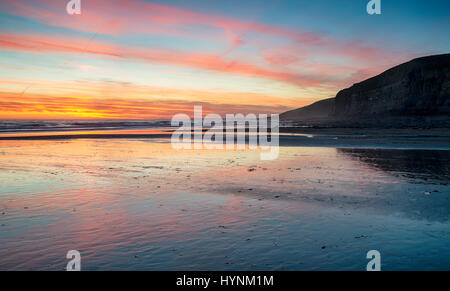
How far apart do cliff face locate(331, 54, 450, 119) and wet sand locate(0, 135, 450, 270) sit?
97.1m

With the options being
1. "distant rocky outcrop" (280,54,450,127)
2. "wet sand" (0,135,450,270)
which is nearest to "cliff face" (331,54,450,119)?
"distant rocky outcrop" (280,54,450,127)

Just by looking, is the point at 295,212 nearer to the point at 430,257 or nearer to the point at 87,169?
the point at 430,257

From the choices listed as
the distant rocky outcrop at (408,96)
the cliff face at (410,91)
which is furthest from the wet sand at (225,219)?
the cliff face at (410,91)

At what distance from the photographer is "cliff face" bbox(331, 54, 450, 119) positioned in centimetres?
9519

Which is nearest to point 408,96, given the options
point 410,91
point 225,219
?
point 410,91

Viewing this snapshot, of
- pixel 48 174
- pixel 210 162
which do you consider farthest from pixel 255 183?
pixel 48 174

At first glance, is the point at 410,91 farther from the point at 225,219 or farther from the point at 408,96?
the point at 225,219

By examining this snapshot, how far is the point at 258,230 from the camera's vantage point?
7121 mm

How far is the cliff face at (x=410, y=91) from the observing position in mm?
95188

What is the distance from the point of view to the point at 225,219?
7973 millimetres

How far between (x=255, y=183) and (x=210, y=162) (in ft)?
21.4

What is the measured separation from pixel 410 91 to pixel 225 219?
115503mm

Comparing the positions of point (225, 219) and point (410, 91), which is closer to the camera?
point (225, 219)

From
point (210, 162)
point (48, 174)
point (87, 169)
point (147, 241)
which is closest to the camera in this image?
point (147, 241)
